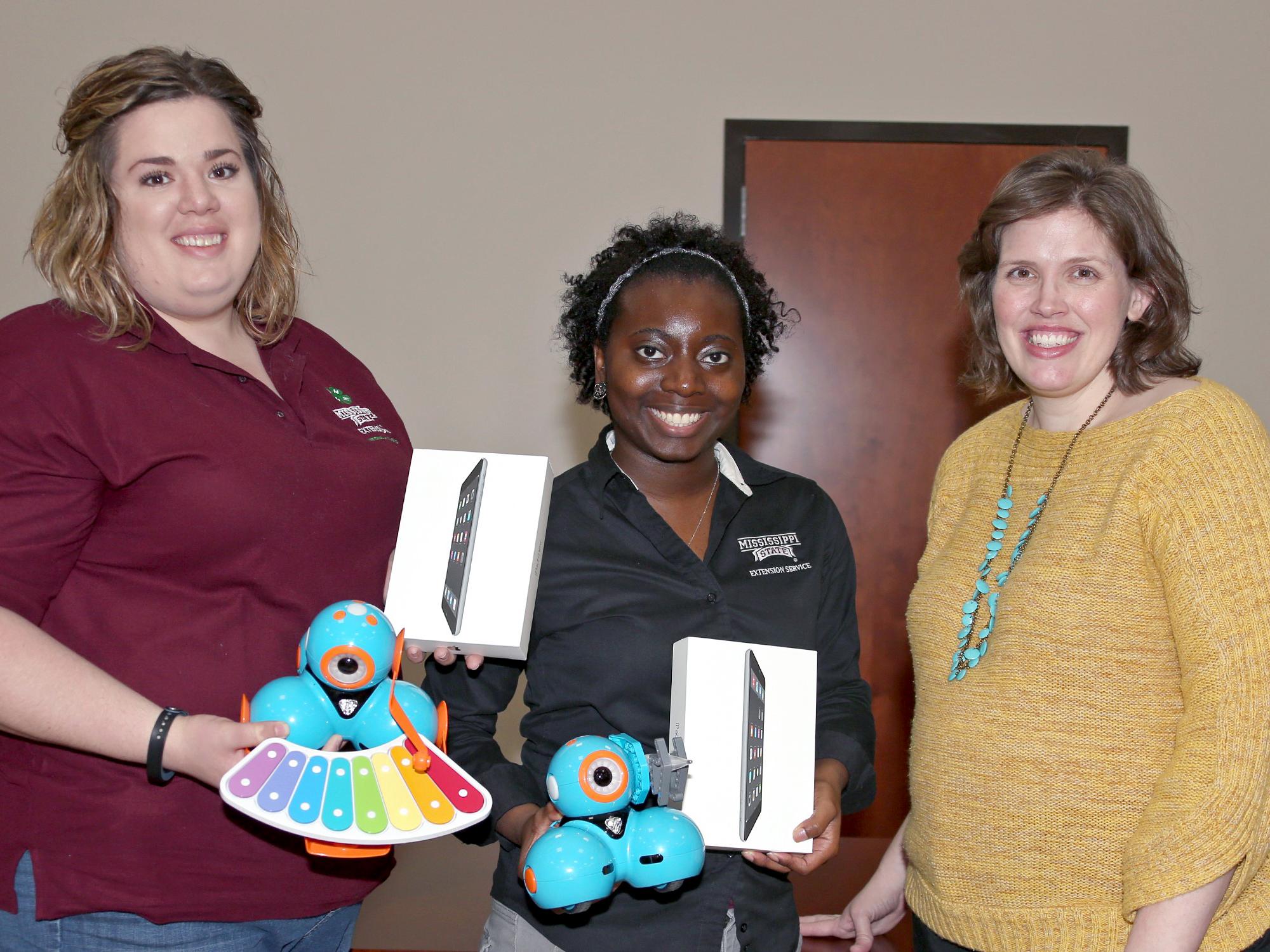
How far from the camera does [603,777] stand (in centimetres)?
130

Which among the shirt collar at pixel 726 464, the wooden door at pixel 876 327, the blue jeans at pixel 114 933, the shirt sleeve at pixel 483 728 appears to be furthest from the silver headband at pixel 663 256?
the wooden door at pixel 876 327

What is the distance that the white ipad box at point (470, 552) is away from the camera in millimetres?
1451

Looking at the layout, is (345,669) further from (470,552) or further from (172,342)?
(172,342)

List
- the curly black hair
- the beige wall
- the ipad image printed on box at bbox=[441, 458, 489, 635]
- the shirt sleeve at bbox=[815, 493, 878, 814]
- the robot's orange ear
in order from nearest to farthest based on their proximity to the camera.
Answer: the robot's orange ear < the ipad image printed on box at bbox=[441, 458, 489, 635] < the shirt sleeve at bbox=[815, 493, 878, 814] < the curly black hair < the beige wall

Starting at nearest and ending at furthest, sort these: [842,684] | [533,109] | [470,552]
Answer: [470,552] < [842,684] < [533,109]

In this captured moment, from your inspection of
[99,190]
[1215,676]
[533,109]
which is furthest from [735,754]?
[533,109]

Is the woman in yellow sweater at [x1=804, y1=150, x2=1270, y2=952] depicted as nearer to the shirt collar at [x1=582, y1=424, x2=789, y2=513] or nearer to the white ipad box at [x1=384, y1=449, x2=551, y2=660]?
the shirt collar at [x1=582, y1=424, x2=789, y2=513]

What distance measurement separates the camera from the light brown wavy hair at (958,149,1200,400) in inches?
59.5

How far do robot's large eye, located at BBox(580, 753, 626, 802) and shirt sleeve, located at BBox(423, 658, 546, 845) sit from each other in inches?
8.8

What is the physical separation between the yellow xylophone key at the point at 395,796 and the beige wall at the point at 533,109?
8.11 feet

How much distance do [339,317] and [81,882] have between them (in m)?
2.69

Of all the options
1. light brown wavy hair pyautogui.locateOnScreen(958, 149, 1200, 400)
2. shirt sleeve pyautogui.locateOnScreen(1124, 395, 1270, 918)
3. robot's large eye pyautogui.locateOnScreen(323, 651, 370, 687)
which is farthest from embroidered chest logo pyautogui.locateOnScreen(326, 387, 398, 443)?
shirt sleeve pyautogui.locateOnScreen(1124, 395, 1270, 918)

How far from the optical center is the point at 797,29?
3717 millimetres

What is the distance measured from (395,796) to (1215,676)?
100cm
